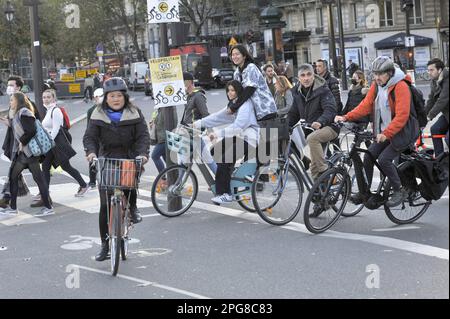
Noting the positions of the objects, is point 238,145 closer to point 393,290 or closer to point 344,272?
point 344,272

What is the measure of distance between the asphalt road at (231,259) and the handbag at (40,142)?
85 centimetres

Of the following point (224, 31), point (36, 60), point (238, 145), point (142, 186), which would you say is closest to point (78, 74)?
point (224, 31)

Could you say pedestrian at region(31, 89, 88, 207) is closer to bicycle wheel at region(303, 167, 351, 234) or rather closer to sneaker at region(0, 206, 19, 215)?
sneaker at region(0, 206, 19, 215)

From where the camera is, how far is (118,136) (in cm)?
744

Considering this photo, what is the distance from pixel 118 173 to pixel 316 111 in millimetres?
3133

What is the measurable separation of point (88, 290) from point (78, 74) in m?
52.6

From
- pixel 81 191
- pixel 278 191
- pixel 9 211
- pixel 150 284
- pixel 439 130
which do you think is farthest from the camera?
pixel 81 191

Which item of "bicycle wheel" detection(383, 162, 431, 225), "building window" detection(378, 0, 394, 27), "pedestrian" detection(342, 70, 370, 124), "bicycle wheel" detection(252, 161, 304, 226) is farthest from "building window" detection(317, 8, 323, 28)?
"bicycle wheel" detection(383, 162, 431, 225)

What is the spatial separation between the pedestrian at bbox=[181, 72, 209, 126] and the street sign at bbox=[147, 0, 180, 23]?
1246 millimetres

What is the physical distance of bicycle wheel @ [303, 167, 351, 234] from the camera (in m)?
8.30

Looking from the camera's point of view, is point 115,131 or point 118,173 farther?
point 115,131

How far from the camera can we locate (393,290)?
6.10 meters

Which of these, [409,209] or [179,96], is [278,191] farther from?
[179,96]

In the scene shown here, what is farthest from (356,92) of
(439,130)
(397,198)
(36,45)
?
(36,45)
